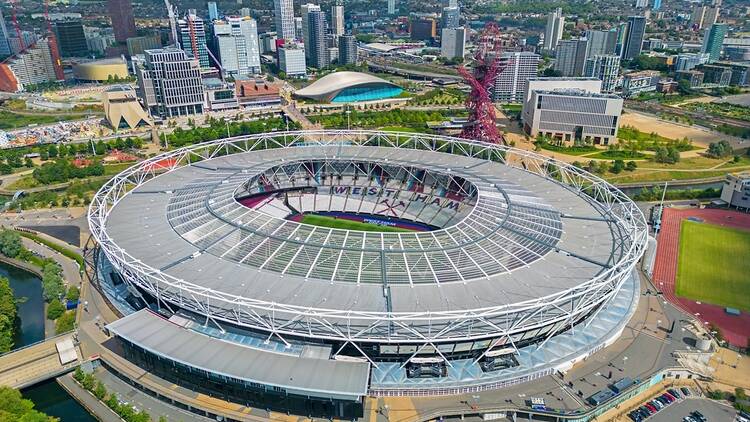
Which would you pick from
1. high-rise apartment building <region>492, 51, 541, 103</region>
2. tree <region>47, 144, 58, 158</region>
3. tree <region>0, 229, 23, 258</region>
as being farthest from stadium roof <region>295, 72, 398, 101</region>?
tree <region>0, 229, 23, 258</region>

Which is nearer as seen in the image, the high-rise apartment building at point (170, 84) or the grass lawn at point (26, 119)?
the high-rise apartment building at point (170, 84)

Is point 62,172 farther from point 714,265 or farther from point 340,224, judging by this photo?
point 714,265

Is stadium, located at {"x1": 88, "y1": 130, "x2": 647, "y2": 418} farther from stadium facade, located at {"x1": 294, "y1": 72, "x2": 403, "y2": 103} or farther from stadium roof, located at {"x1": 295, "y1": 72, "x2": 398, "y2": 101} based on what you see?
stadium facade, located at {"x1": 294, "y1": 72, "x2": 403, "y2": 103}

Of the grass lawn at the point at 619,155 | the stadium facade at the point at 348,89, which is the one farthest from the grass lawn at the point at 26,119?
the grass lawn at the point at 619,155

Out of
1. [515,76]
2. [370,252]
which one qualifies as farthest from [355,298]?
[515,76]

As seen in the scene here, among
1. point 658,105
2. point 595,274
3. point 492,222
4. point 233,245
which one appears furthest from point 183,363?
point 658,105

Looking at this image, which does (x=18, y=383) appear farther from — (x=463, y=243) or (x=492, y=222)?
(x=492, y=222)

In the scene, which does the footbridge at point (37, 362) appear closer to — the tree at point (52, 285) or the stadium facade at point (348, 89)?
the tree at point (52, 285)
